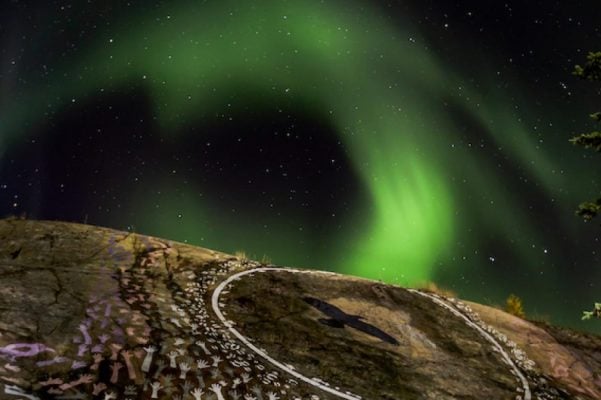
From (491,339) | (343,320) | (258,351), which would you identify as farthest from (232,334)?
(491,339)

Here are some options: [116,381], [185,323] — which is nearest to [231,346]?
[185,323]

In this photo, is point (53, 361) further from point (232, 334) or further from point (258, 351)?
point (258, 351)

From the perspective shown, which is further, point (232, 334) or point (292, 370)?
point (232, 334)

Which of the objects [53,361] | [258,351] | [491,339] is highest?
[491,339]

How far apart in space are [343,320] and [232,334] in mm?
2914

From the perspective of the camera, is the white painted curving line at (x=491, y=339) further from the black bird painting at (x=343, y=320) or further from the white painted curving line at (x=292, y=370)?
the black bird painting at (x=343, y=320)

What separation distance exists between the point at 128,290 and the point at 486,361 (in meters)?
7.71

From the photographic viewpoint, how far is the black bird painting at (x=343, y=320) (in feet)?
33.9

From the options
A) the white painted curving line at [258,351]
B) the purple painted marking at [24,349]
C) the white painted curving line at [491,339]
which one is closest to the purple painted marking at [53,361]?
the purple painted marking at [24,349]

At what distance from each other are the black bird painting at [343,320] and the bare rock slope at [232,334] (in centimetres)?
4

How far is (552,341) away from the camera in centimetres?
1223

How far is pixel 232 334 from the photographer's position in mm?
8719

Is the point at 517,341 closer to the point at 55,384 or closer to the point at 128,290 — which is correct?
the point at 128,290

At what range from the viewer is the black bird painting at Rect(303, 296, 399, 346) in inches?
407
